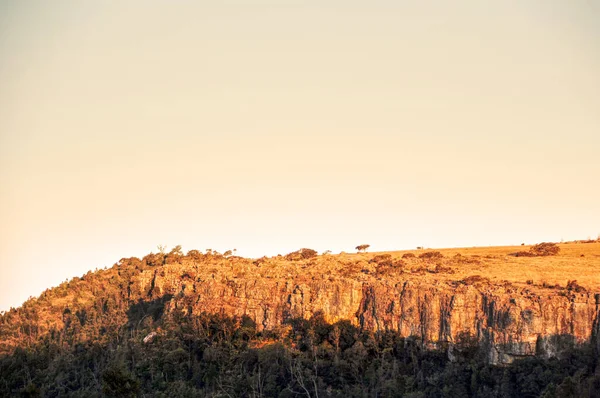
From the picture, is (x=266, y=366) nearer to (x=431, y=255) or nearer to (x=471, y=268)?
(x=471, y=268)

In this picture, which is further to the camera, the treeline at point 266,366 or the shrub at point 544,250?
the shrub at point 544,250

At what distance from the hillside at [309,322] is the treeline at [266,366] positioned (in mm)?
148

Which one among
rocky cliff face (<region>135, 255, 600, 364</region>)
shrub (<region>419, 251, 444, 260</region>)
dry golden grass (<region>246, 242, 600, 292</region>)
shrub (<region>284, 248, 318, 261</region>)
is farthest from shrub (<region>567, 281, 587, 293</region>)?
shrub (<region>284, 248, 318, 261</region>)

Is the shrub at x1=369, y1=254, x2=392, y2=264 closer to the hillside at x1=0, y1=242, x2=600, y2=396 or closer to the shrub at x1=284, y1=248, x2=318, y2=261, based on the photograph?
the hillside at x1=0, y1=242, x2=600, y2=396

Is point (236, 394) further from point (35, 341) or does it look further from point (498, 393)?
point (35, 341)

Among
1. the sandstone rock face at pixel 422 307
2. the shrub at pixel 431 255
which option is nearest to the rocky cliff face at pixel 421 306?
the sandstone rock face at pixel 422 307

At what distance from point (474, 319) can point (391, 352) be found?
869 cm

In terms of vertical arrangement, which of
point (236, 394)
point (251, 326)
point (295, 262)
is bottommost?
point (236, 394)

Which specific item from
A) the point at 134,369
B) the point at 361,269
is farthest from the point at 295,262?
the point at 134,369

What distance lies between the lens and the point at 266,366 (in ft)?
275

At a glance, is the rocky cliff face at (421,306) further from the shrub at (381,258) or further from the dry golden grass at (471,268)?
the shrub at (381,258)

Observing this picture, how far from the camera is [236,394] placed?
80.8m

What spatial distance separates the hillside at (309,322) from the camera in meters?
71.6

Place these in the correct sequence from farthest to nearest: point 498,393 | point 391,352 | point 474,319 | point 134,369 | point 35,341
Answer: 1. point 35,341
2. point 134,369
3. point 391,352
4. point 474,319
5. point 498,393
